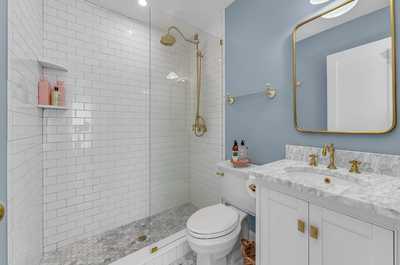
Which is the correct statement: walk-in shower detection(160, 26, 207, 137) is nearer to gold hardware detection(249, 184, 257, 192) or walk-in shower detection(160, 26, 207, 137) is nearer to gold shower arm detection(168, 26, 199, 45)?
gold shower arm detection(168, 26, 199, 45)

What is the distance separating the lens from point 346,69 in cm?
116

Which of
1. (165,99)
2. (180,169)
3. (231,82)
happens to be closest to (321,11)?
(231,82)

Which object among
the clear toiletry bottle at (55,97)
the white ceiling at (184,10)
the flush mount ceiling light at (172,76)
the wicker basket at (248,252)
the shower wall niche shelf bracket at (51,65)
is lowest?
the wicker basket at (248,252)

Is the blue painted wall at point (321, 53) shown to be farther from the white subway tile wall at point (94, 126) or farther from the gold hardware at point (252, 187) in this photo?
the white subway tile wall at point (94, 126)

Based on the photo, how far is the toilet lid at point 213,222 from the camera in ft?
4.13

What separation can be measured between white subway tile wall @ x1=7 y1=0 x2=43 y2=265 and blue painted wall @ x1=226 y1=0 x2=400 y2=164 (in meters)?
1.71

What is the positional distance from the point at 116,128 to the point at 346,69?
7.10ft

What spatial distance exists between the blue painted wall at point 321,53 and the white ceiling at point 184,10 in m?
1.13

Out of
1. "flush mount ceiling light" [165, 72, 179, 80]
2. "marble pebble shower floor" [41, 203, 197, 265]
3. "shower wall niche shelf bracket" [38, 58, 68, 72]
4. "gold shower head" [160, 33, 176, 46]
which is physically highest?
"gold shower head" [160, 33, 176, 46]

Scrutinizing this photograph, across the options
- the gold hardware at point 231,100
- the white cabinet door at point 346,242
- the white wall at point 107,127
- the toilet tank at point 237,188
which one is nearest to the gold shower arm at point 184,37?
the white wall at point 107,127

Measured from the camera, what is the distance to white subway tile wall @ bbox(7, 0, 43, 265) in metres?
0.93

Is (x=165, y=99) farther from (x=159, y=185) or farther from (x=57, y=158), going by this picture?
(x=57, y=158)

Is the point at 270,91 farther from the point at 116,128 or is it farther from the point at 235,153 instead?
the point at 116,128

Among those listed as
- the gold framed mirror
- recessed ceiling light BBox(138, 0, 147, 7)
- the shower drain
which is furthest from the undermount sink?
recessed ceiling light BBox(138, 0, 147, 7)
